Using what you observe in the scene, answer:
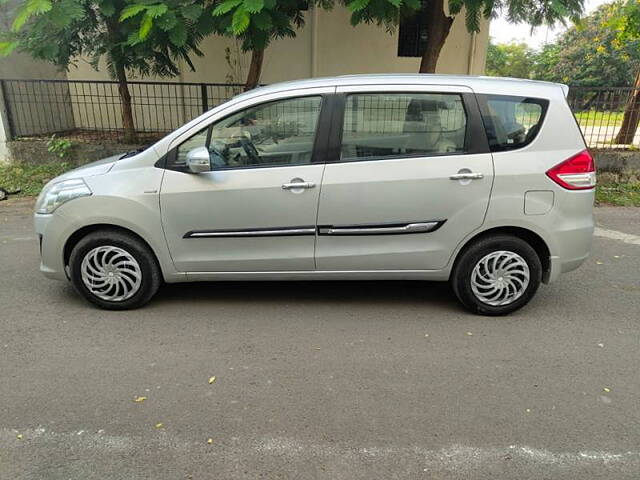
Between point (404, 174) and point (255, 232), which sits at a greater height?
point (404, 174)

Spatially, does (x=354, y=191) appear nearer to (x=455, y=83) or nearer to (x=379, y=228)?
(x=379, y=228)

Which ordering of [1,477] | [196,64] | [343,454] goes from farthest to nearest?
[196,64] → [343,454] → [1,477]

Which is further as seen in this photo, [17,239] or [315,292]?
[17,239]

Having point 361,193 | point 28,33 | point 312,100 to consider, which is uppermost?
point 28,33

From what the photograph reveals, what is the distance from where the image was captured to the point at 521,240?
380 centimetres

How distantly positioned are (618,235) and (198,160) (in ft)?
18.0

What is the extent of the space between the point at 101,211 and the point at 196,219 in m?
0.73

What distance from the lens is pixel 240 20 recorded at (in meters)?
5.95

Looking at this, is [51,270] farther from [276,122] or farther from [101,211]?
[276,122]

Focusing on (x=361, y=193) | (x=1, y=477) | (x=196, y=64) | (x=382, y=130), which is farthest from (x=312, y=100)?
(x=196, y=64)

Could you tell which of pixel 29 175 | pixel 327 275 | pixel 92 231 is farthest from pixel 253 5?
pixel 29 175

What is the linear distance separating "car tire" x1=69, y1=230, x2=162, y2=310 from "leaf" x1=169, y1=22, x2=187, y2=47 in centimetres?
370

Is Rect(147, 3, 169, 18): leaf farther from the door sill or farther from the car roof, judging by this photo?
the door sill

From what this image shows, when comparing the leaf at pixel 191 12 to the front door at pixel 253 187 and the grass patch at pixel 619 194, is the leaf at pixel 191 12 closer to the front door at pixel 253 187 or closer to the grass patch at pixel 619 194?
the front door at pixel 253 187
